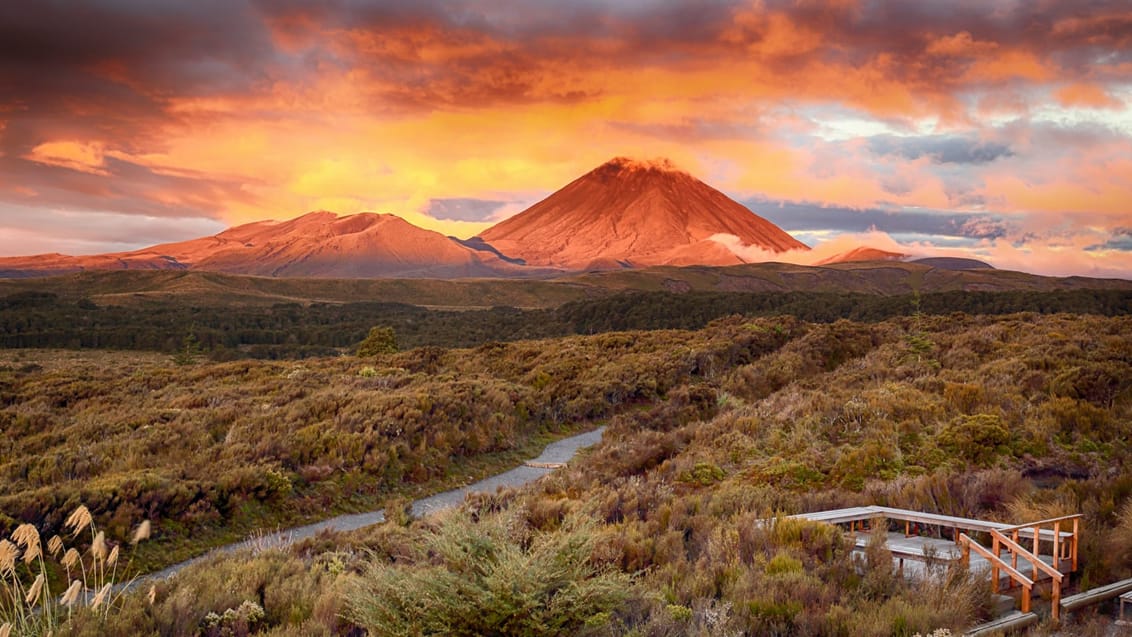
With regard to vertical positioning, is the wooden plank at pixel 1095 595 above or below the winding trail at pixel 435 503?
above

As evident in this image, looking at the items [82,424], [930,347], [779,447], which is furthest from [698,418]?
[82,424]

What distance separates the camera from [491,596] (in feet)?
14.4

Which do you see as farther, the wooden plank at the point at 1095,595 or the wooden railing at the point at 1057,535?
the wooden railing at the point at 1057,535

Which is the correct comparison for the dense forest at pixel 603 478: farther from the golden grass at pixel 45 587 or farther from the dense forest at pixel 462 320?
the dense forest at pixel 462 320

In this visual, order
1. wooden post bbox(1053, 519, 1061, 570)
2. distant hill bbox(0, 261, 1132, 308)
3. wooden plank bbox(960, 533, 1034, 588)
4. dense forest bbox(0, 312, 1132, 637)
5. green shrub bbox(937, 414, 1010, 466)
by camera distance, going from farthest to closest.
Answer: distant hill bbox(0, 261, 1132, 308) → green shrub bbox(937, 414, 1010, 466) → wooden post bbox(1053, 519, 1061, 570) → wooden plank bbox(960, 533, 1034, 588) → dense forest bbox(0, 312, 1132, 637)

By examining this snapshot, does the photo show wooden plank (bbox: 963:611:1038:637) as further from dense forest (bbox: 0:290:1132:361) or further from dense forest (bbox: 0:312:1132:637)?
dense forest (bbox: 0:290:1132:361)

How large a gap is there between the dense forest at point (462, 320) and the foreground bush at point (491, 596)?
42.9 m

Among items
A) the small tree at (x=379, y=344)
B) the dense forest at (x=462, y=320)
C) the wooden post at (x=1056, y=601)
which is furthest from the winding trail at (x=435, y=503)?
the dense forest at (x=462, y=320)

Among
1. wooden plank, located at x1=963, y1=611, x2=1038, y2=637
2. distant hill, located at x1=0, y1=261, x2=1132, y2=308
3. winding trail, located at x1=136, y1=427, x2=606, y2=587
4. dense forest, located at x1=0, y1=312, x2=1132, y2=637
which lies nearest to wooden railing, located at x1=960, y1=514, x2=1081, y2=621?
wooden plank, located at x1=963, y1=611, x2=1038, y2=637

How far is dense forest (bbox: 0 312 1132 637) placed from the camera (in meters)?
4.93

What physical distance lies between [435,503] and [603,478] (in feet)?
10.4

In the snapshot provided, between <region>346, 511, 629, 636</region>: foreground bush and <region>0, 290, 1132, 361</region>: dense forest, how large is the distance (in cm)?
4294

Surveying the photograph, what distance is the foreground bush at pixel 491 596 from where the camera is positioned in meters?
4.35

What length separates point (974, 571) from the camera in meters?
6.02
